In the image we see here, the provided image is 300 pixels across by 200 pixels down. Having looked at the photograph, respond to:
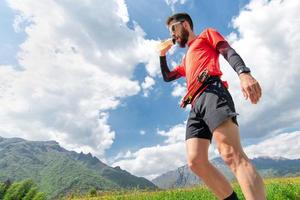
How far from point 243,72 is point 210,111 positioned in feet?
1.97

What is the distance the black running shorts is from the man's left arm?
14.0 inches

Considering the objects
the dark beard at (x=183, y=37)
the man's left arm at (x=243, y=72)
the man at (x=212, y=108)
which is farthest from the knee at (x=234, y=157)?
the dark beard at (x=183, y=37)

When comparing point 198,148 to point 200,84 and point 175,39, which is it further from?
point 175,39

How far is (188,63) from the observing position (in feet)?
17.5

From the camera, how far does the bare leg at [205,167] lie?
500 centimetres

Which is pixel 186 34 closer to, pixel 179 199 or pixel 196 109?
pixel 196 109

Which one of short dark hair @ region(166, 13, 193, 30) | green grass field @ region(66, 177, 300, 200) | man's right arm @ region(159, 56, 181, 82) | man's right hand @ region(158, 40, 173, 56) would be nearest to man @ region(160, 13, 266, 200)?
short dark hair @ region(166, 13, 193, 30)

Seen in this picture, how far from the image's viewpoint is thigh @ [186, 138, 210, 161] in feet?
16.6

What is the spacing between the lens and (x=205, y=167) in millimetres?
5047

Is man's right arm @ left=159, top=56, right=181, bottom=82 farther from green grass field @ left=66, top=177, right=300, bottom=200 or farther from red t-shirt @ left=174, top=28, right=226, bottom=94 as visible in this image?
green grass field @ left=66, top=177, right=300, bottom=200

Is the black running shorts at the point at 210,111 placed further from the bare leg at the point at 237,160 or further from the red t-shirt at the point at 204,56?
the red t-shirt at the point at 204,56

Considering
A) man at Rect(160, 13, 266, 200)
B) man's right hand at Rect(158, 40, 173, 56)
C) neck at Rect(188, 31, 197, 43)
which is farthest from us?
man's right hand at Rect(158, 40, 173, 56)

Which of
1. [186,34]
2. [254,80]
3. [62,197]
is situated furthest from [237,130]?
[62,197]

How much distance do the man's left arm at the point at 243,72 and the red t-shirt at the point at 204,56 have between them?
0.17m
